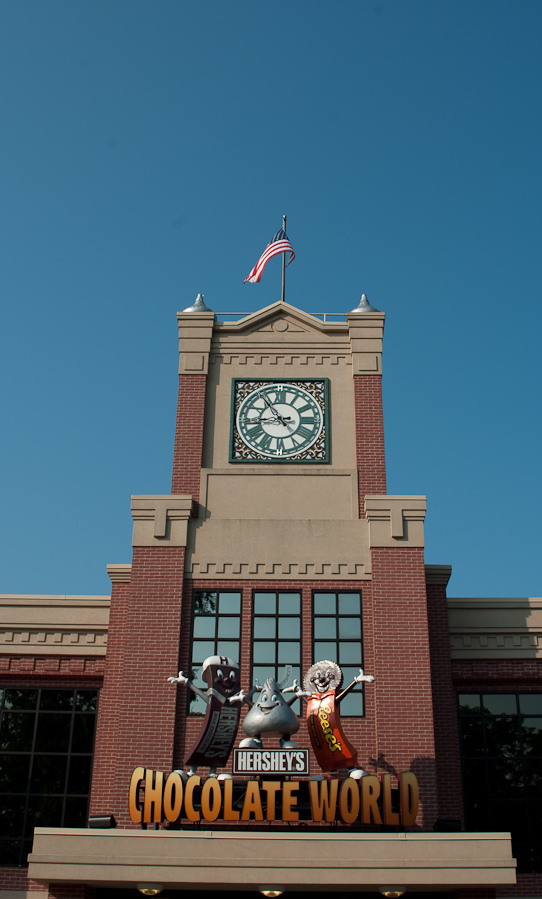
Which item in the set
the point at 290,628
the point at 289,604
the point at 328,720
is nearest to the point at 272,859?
the point at 328,720

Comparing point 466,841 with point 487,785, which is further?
point 487,785

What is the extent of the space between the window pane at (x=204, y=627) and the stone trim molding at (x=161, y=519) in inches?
67.9

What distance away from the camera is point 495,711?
832 inches

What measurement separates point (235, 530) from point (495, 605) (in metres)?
6.39

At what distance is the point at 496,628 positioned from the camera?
70.7ft

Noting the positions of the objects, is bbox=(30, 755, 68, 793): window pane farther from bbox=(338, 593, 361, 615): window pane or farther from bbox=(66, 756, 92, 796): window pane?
→ bbox=(338, 593, 361, 615): window pane

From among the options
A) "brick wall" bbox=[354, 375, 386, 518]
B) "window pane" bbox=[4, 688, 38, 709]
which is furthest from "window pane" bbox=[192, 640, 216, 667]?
"brick wall" bbox=[354, 375, 386, 518]

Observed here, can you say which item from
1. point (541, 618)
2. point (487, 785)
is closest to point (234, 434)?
point (541, 618)

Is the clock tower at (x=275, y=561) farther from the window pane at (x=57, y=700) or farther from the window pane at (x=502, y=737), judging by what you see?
the window pane at (x=502, y=737)

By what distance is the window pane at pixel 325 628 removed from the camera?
785 inches

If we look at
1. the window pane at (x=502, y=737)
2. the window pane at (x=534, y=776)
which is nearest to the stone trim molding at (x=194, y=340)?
the window pane at (x=502, y=737)

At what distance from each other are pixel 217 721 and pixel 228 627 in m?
3.29

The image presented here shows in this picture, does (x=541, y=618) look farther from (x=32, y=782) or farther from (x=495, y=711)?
(x=32, y=782)

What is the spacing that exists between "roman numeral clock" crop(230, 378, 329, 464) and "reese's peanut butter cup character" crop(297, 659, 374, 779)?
19.8 ft
